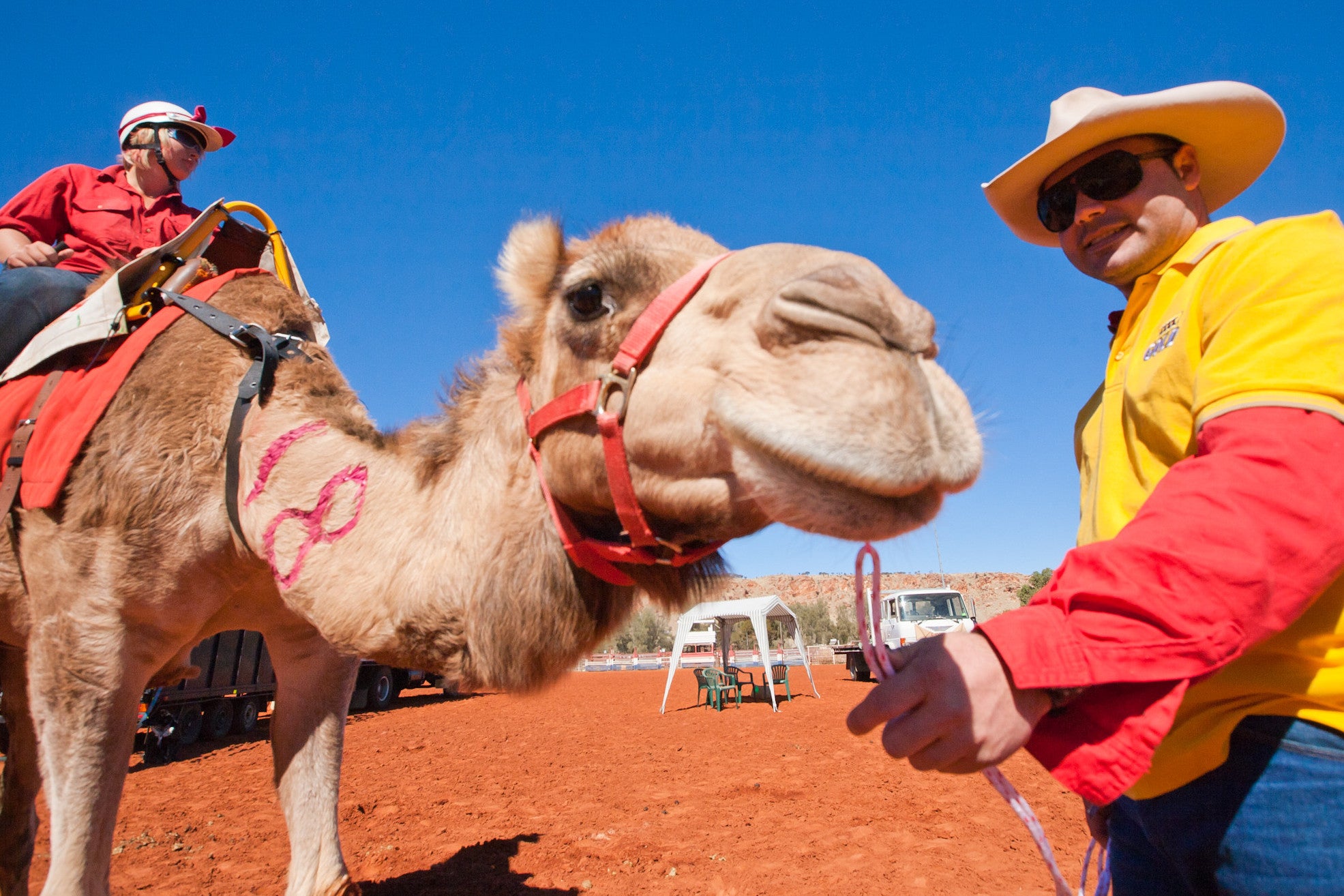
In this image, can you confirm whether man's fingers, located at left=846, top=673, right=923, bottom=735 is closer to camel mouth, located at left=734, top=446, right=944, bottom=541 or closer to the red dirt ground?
camel mouth, located at left=734, top=446, right=944, bottom=541

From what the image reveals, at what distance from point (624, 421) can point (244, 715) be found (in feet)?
53.0

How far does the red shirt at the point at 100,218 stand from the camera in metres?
3.83

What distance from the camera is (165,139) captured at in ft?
12.4

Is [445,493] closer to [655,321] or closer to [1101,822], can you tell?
[655,321]

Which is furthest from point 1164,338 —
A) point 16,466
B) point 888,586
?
point 888,586

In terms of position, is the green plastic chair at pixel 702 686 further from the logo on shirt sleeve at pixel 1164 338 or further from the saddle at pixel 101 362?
the logo on shirt sleeve at pixel 1164 338

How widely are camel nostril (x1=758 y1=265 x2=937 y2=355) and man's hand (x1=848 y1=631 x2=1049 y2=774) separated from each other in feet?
2.02

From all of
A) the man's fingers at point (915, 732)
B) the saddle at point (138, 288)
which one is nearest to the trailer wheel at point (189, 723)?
the saddle at point (138, 288)

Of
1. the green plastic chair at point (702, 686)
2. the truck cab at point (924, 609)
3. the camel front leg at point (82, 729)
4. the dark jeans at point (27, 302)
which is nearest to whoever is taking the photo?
the camel front leg at point (82, 729)

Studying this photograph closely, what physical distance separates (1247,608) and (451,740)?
1429cm

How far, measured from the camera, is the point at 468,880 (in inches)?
209

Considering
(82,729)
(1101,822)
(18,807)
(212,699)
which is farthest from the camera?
(212,699)

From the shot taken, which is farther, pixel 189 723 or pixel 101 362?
pixel 189 723

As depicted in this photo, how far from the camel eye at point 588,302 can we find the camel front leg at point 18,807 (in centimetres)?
366
